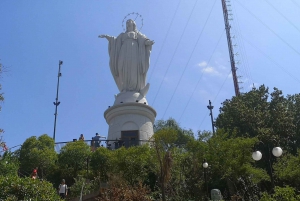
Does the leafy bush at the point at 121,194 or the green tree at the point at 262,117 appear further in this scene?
the green tree at the point at 262,117

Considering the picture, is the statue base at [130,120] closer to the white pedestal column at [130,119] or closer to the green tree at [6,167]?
the white pedestal column at [130,119]

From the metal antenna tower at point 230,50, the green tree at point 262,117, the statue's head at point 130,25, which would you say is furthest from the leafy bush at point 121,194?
the metal antenna tower at point 230,50

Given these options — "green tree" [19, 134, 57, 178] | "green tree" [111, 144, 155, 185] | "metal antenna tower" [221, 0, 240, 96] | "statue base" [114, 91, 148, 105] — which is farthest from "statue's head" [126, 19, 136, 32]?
"green tree" [111, 144, 155, 185]

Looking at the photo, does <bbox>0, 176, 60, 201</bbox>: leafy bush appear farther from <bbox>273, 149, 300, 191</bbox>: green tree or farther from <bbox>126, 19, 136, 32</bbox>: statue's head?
<bbox>126, 19, 136, 32</bbox>: statue's head

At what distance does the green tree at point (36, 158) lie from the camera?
647 inches

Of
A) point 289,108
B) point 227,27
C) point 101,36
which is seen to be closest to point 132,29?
point 101,36

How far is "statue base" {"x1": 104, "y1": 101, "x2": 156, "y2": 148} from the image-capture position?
21188 mm

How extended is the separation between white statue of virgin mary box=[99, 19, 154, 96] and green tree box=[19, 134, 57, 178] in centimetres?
745

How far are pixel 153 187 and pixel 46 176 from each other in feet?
16.0

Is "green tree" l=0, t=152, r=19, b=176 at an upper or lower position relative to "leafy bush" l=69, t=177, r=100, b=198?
upper

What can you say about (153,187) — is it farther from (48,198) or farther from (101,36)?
(101,36)

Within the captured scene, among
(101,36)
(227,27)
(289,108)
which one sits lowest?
(289,108)

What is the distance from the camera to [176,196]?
1319cm

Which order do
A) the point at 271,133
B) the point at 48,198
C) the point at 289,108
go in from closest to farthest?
1. the point at 48,198
2. the point at 271,133
3. the point at 289,108
